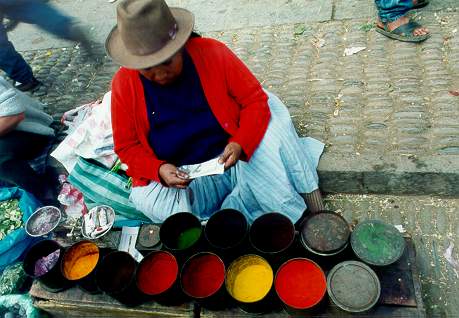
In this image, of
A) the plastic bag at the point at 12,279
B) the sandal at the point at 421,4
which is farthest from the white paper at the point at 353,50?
the plastic bag at the point at 12,279

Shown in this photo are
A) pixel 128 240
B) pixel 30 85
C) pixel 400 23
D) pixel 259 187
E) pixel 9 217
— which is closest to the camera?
pixel 259 187

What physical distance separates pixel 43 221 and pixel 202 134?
1.82 m

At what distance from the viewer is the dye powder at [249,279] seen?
2.34 meters

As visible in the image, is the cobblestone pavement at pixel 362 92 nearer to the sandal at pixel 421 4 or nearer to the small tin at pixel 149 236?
the sandal at pixel 421 4

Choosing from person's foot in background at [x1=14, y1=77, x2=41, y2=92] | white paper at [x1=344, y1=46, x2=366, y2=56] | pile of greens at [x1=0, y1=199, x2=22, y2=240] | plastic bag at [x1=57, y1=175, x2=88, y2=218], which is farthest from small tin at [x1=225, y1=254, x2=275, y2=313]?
person's foot in background at [x1=14, y1=77, x2=41, y2=92]

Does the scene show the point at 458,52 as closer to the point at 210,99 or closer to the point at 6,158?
the point at 210,99

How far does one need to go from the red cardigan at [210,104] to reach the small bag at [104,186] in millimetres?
578

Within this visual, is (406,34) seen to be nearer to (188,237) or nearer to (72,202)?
(188,237)

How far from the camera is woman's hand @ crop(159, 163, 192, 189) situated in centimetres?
278

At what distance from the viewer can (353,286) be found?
224 cm

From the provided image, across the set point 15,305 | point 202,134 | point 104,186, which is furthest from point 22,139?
point 202,134

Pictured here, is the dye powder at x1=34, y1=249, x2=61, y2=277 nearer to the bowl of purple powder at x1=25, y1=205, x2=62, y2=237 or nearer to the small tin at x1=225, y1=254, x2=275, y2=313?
the bowl of purple powder at x1=25, y1=205, x2=62, y2=237

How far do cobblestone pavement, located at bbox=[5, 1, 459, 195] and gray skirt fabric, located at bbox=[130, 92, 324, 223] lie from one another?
0.50 metres

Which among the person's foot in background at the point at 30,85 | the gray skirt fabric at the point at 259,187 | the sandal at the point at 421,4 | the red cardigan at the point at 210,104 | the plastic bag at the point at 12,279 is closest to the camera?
the red cardigan at the point at 210,104
